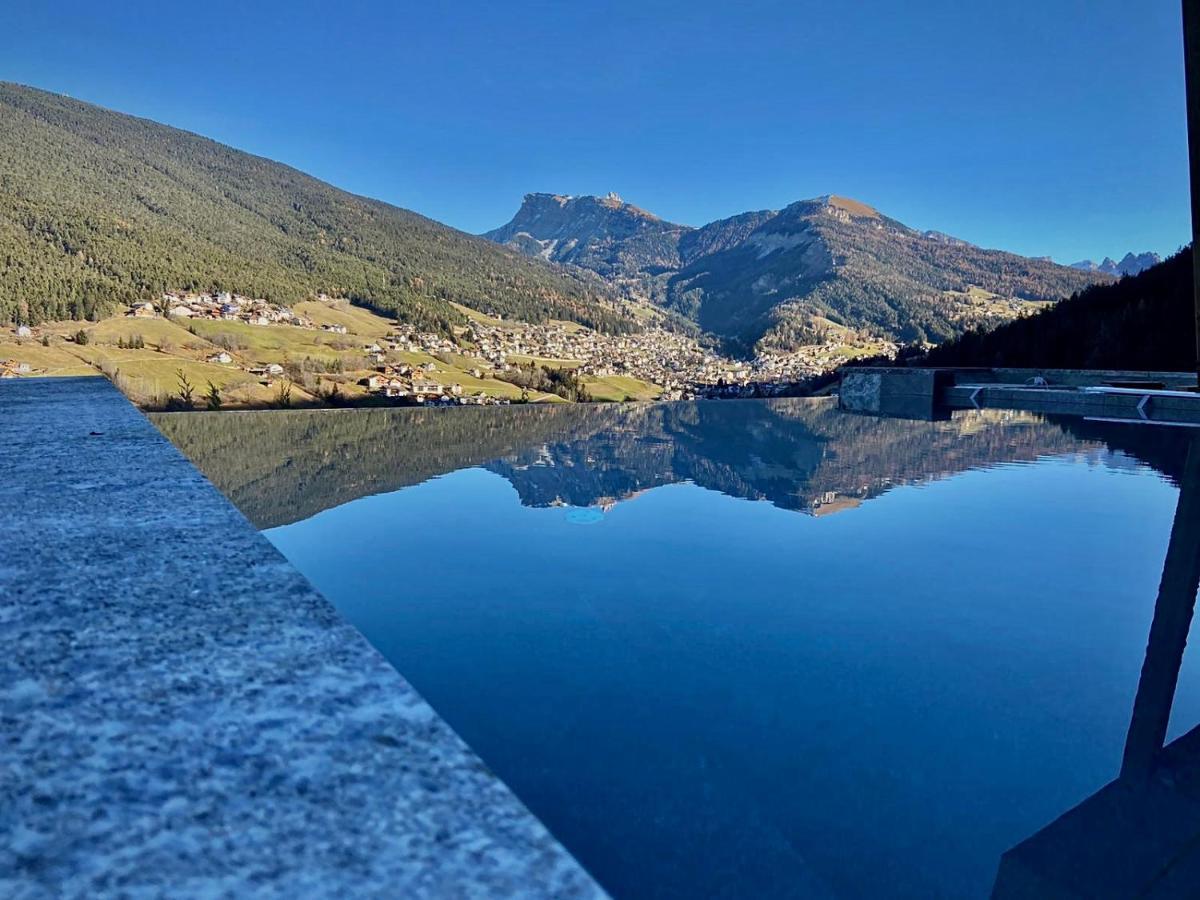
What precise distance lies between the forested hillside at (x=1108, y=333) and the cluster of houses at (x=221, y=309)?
4457 centimetres

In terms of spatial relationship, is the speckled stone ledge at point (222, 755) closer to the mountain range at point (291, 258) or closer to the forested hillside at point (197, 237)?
the mountain range at point (291, 258)

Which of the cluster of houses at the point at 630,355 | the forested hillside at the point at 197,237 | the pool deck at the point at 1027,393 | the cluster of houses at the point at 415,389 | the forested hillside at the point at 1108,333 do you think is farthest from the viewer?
the forested hillside at the point at 197,237

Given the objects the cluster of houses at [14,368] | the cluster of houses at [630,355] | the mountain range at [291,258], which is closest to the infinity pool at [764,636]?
the cluster of houses at [14,368]

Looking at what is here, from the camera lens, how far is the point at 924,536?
5.11 m

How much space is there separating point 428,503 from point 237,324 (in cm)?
4534

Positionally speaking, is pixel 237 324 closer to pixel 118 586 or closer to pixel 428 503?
pixel 428 503

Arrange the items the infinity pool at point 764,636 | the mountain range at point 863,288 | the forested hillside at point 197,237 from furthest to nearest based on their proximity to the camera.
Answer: the mountain range at point 863,288
the forested hillside at point 197,237
the infinity pool at point 764,636

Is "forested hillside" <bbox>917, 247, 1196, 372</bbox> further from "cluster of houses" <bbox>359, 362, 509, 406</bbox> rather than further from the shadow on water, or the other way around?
"cluster of houses" <bbox>359, 362, 509, 406</bbox>

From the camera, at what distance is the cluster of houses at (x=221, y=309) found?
44.5m

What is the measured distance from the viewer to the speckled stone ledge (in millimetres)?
594

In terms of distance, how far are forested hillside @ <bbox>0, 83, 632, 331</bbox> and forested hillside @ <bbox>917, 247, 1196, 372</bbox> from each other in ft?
168

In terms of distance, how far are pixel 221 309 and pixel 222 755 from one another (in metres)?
55.4

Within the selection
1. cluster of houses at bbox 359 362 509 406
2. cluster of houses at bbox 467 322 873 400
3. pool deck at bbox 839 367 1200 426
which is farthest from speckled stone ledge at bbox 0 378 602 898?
cluster of houses at bbox 467 322 873 400

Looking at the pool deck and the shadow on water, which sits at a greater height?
the pool deck
